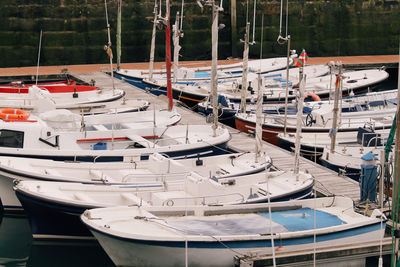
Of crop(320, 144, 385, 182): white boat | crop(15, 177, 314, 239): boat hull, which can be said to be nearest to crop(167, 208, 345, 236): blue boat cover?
crop(15, 177, 314, 239): boat hull

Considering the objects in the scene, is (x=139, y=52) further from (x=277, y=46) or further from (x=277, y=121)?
(x=277, y=121)

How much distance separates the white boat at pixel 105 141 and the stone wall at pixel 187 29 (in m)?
16.8

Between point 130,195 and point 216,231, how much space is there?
7.67 feet

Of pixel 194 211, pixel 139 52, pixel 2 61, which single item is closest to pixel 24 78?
pixel 2 61

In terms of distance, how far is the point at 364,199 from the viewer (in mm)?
14344

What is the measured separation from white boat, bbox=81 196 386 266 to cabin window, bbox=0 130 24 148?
173 inches

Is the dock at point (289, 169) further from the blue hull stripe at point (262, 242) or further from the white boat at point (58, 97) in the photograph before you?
the white boat at point (58, 97)

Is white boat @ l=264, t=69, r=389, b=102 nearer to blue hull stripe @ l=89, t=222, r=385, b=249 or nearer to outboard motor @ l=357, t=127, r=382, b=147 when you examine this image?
outboard motor @ l=357, t=127, r=382, b=147

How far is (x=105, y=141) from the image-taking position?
1753cm

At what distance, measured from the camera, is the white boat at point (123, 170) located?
1474 cm

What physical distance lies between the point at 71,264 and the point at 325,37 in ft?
86.5

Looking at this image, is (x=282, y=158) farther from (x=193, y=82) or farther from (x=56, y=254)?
(x=193, y=82)

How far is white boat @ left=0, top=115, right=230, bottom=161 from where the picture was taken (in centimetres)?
1612

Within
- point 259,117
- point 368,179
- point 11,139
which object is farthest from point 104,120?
point 368,179
